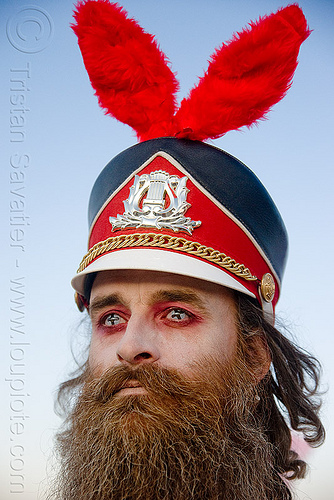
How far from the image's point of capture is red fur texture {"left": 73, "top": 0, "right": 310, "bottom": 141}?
261cm

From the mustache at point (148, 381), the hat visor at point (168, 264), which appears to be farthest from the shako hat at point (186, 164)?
the mustache at point (148, 381)

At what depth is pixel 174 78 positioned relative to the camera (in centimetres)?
285

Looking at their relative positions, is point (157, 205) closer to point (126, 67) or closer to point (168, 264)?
point (168, 264)

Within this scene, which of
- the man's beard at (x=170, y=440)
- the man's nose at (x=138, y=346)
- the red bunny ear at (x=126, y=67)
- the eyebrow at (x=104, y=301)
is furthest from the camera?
the red bunny ear at (x=126, y=67)

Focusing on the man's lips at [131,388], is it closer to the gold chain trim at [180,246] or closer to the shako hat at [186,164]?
the shako hat at [186,164]

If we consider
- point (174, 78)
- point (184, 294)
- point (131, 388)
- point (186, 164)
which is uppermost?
point (174, 78)

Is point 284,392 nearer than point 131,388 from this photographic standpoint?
No

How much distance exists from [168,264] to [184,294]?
0.17 meters

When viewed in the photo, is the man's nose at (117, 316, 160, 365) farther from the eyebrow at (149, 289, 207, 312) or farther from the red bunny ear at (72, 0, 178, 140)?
the red bunny ear at (72, 0, 178, 140)

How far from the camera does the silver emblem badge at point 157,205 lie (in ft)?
8.05

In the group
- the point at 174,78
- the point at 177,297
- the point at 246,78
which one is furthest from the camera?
the point at 174,78

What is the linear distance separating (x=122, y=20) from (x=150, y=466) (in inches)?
83.7

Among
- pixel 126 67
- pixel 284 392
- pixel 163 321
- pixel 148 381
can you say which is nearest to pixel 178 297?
pixel 163 321

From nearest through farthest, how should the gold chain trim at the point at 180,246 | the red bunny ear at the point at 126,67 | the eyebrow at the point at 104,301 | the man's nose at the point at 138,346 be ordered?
the man's nose at the point at 138,346, the gold chain trim at the point at 180,246, the eyebrow at the point at 104,301, the red bunny ear at the point at 126,67
